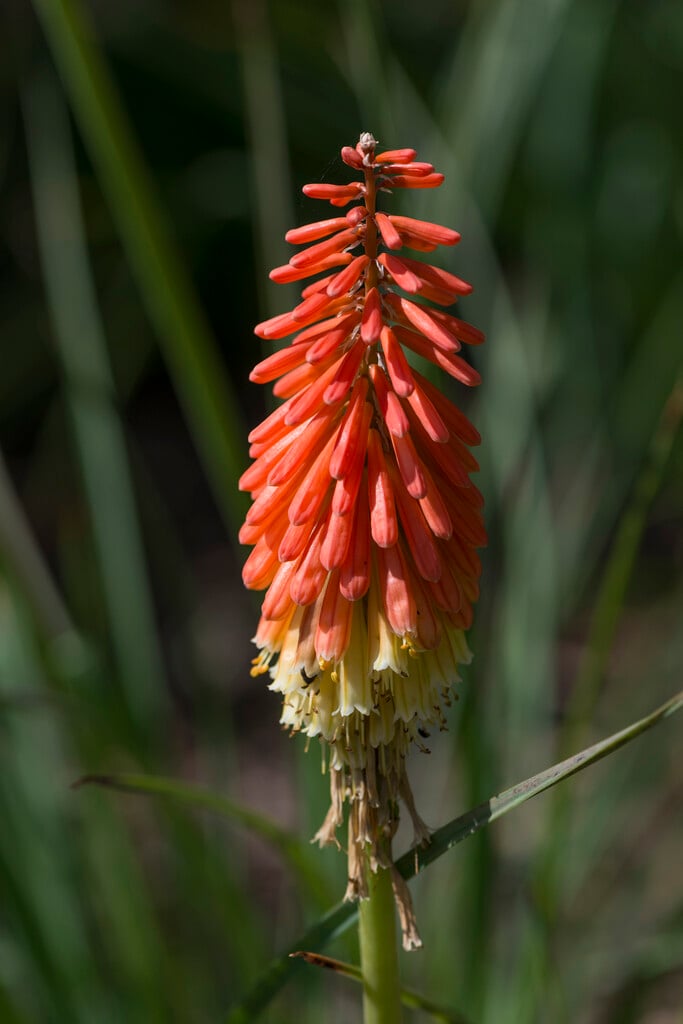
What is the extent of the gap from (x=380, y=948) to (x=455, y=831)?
22 cm

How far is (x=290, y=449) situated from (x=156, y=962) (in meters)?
1.85

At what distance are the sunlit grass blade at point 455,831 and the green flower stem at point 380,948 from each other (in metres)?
0.04

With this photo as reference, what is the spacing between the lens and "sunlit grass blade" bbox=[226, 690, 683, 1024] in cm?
128

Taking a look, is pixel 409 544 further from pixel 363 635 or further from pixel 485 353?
pixel 485 353

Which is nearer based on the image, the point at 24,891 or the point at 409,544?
the point at 409,544

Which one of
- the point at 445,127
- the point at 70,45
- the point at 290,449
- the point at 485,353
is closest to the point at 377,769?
the point at 290,449

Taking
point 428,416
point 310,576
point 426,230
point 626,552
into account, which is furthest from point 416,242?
point 626,552

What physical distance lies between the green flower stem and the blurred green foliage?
18.4 inches

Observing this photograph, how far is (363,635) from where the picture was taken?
1.54m

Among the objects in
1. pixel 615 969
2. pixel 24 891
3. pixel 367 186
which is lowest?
pixel 615 969

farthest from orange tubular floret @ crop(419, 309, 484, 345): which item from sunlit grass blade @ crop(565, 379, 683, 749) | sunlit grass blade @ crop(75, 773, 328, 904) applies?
sunlit grass blade @ crop(75, 773, 328, 904)

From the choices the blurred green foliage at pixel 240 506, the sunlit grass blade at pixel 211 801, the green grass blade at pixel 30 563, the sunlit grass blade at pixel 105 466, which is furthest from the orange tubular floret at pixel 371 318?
the green grass blade at pixel 30 563

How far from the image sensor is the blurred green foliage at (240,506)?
8.62ft

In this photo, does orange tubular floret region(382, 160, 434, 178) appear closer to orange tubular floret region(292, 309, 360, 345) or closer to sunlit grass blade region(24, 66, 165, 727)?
orange tubular floret region(292, 309, 360, 345)
